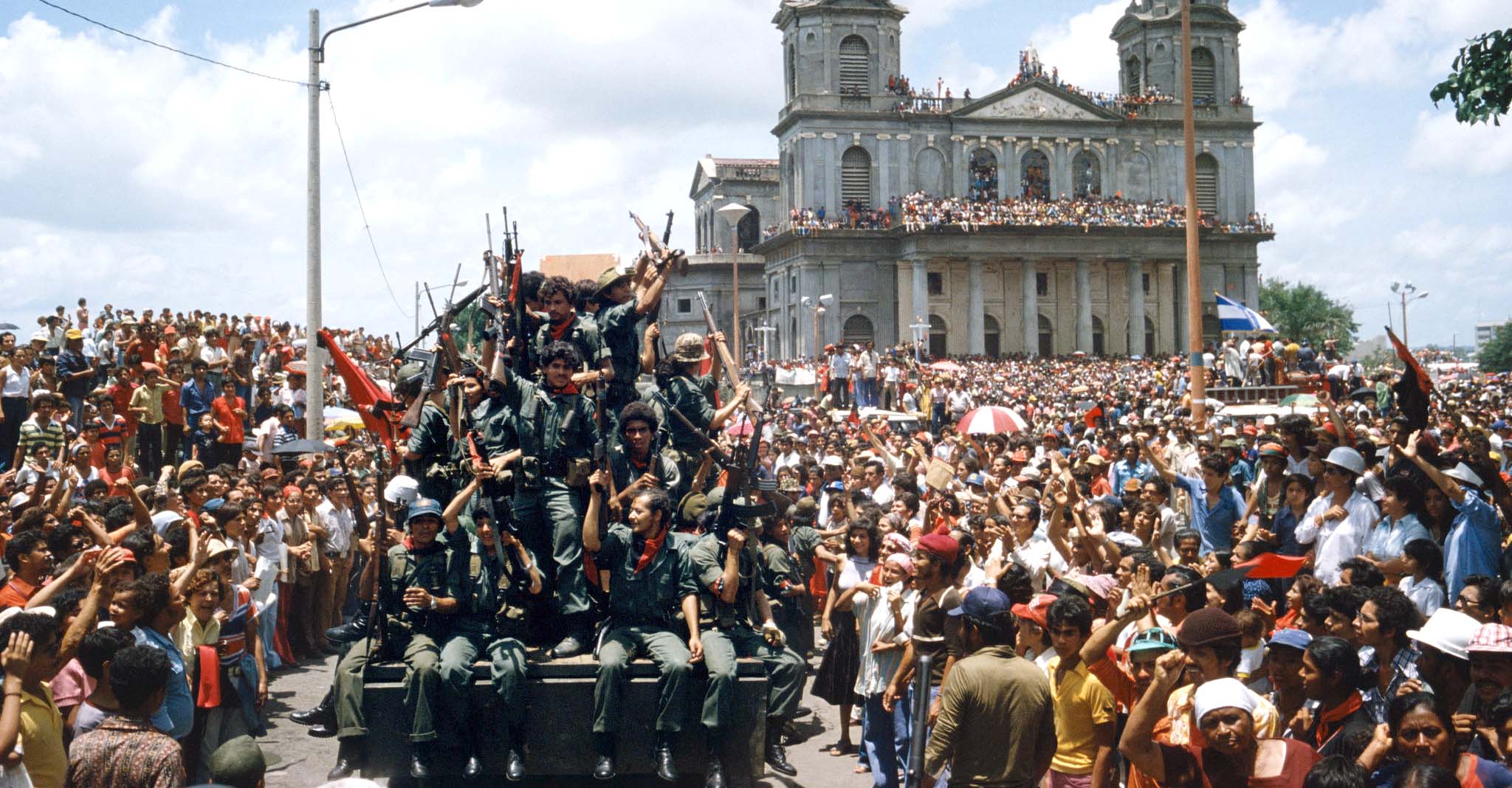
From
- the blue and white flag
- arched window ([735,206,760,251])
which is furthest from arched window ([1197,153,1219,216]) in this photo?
the blue and white flag

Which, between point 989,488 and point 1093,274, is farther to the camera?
point 1093,274

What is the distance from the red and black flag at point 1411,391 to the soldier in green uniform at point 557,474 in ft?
22.1

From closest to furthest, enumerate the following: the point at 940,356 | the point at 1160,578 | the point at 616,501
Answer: the point at 1160,578 < the point at 616,501 < the point at 940,356

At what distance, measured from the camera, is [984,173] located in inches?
2943

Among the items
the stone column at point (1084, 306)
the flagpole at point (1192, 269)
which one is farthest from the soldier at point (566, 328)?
the stone column at point (1084, 306)

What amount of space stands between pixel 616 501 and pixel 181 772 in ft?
15.8

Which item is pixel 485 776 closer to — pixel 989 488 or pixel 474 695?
pixel 474 695

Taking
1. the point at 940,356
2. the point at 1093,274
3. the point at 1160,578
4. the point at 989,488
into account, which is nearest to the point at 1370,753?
the point at 1160,578

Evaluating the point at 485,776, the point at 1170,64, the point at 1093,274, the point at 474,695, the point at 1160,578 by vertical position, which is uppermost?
the point at 1170,64

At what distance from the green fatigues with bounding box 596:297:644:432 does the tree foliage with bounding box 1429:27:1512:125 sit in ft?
24.2

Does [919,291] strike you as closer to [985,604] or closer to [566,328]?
[566,328]

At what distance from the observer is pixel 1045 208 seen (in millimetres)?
71312

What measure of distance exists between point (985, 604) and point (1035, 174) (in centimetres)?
7156

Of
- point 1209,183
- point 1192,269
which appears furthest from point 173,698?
point 1209,183
